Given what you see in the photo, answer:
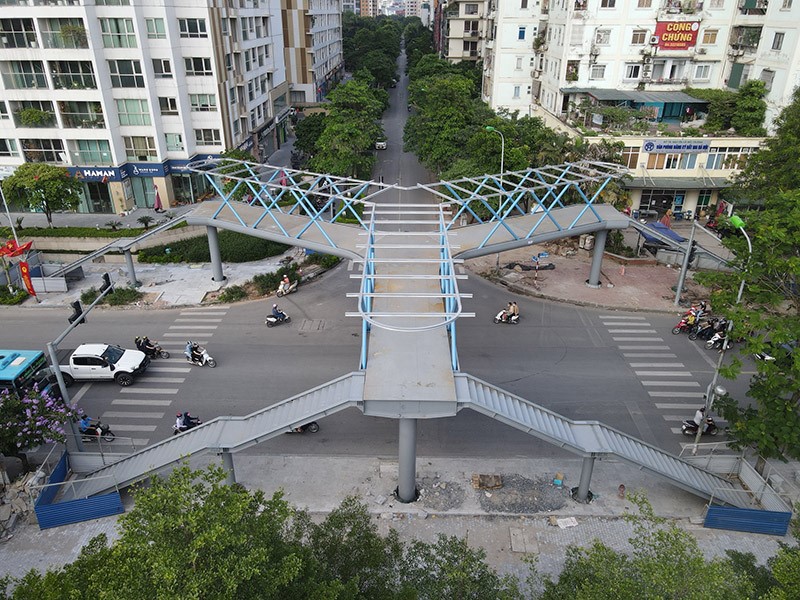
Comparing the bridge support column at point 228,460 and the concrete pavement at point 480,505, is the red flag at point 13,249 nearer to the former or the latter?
the concrete pavement at point 480,505

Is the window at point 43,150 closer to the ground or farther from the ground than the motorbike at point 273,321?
farther from the ground

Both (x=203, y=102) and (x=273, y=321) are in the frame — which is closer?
(x=273, y=321)

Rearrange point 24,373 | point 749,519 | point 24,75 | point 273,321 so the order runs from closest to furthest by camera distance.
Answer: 1. point 749,519
2. point 24,373
3. point 273,321
4. point 24,75

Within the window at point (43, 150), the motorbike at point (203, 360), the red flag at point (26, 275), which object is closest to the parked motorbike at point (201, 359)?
the motorbike at point (203, 360)

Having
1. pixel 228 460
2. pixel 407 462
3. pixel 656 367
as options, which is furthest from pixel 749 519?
pixel 228 460

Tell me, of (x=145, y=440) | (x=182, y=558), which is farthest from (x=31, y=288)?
(x=182, y=558)

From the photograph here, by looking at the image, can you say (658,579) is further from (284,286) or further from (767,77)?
(767,77)

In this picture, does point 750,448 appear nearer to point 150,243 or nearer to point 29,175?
point 150,243

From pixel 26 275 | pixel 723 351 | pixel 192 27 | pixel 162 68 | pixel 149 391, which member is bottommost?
pixel 149 391
